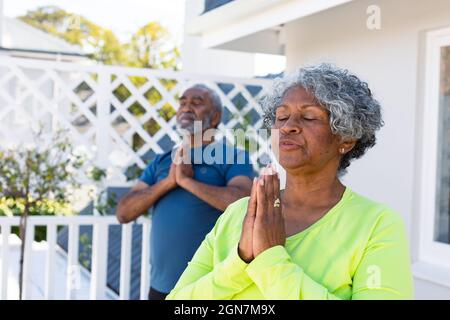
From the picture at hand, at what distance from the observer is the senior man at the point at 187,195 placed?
10.9 ft

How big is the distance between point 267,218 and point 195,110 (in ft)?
6.96

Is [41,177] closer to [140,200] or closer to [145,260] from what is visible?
[145,260]

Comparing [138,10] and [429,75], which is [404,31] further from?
[138,10]

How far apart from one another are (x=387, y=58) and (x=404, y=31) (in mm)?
235

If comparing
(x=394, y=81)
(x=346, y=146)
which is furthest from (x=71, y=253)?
(x=346, y=146)

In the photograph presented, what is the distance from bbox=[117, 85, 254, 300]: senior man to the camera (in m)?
3.33

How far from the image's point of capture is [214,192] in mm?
3309

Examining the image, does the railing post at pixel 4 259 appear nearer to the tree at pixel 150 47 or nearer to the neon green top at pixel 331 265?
the neon green top at pixel 331 265

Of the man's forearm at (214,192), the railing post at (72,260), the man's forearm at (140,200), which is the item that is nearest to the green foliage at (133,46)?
the railing post at (72,260)

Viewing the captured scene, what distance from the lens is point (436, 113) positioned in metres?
3.72

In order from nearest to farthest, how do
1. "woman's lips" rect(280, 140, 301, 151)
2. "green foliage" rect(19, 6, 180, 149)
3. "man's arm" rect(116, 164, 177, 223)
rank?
1. "woman's lips" rect(280, 140, 301, 151)
2. "man's arm" rect(116, 164, 177, 223)
3. "green foliage" rect(19, 6, 180, 149)

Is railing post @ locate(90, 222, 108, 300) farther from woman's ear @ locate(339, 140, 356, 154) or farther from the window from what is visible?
woman's ear @ locate(339, 140, 356, 154)

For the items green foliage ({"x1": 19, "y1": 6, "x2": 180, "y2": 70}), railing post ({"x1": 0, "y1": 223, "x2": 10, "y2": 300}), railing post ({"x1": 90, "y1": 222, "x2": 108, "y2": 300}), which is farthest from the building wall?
green foliage ({"x1": 19, "y1": 6, "x2": 180, "y2": 70})

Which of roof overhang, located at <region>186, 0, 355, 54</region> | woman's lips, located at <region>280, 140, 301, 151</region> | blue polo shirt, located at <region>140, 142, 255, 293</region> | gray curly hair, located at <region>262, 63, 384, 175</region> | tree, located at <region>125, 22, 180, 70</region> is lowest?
blue polo shirt, located at <region>140, 142, 255, 293</region>
